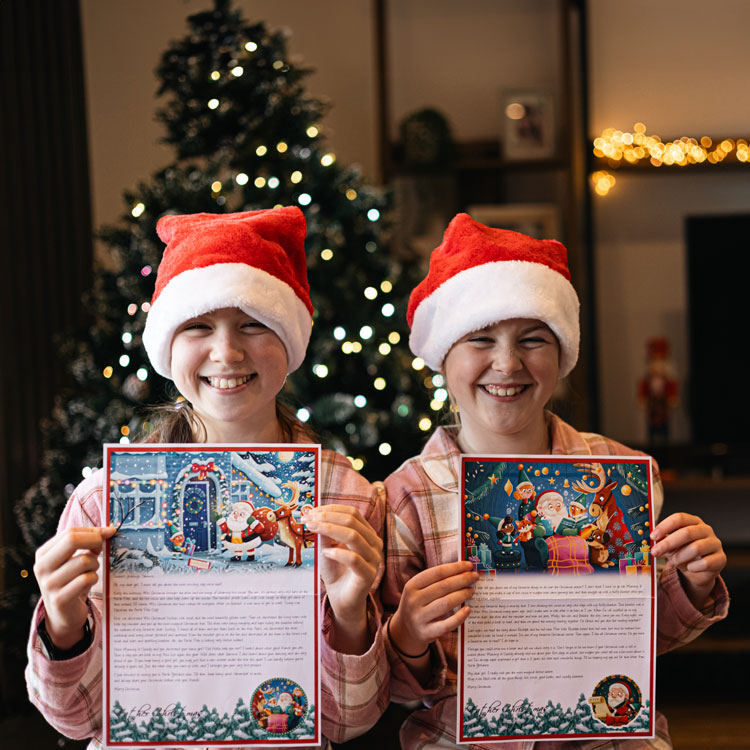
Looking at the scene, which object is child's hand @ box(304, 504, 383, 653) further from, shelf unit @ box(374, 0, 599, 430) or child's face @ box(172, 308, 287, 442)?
shelf unit @ box(374, 0, 599, 430)

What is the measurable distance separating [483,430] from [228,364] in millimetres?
401

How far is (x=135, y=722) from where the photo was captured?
109cm

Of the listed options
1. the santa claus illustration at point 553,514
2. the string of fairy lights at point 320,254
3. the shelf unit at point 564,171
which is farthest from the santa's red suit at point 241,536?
the shelf unit at point 564,171

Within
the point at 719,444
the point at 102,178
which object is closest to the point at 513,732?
the point at 719,444

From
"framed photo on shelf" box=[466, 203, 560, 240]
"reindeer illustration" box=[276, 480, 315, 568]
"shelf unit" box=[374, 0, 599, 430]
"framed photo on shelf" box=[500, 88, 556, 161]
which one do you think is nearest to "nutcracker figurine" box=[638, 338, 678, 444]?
"shelf unit" box=[374, 0, 599, 430]

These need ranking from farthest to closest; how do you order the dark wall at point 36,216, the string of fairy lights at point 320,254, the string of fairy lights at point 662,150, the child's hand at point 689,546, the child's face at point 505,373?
the string of fairy lights at point 662,150
the dark wall at point 36,216
the string of fairy lights at point 320,254
the child's face at point 505,373
the child's hand at point 689,546

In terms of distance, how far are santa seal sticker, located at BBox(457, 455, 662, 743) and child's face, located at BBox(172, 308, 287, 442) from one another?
315 mm

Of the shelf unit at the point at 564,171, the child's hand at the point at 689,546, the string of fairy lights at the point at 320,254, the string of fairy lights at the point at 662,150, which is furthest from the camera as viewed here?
the string of fairy lights at the point at 662,150

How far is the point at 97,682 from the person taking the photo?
116 centimetres

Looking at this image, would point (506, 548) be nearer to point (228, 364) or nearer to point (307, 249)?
point (228, 364)

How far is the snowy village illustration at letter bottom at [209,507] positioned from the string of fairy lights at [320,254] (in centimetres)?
124

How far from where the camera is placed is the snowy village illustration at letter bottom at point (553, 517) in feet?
3.72

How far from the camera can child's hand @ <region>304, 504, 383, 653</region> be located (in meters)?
1.08

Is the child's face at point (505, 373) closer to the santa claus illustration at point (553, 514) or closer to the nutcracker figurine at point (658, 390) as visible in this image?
the santa claus illustration at point (553, 514)
